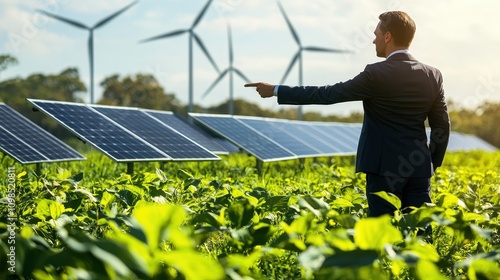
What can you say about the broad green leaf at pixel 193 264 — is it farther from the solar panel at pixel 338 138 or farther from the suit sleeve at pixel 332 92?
the solar panel at pixel 338 138

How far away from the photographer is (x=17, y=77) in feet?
195

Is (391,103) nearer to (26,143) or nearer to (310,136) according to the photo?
(26,143)

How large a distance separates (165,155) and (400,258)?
24.2ft

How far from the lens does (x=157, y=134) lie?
11117 mm

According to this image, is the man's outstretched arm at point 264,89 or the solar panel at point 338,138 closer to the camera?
the man's outstretched arm at point 264,89

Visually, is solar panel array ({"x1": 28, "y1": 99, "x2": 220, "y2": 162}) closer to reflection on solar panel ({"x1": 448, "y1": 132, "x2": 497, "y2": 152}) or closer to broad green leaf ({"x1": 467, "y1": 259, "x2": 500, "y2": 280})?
broad green leaf ({"x1": 467, "y1": 259, "x2": 500, "y2": 280})

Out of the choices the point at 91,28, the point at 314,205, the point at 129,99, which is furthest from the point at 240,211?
the point at 129,99

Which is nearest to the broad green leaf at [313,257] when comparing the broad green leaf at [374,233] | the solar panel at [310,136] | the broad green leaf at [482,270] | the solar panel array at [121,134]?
the broad green leaf at [374,233]

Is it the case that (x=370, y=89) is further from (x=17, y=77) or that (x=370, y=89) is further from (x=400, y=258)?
(x=17, y=77)

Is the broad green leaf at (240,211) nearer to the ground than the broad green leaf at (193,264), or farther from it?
nearer to the ground

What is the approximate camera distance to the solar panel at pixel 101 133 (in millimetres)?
9070

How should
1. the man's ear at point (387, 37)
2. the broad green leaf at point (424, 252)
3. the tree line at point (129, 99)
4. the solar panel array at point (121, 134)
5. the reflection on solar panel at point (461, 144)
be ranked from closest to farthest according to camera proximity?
1. the broad green leaf at point (424, 252)
2. the man's ear at point (387, 37)
3. the solar panel array at point (121, 134)
4. the reflection on solar panel at point (461, 144)
5. the tree line at point (129, 99)

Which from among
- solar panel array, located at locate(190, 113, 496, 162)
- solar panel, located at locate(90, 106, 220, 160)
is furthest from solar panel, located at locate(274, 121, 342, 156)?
solar panel, located at locate(90, 106, 220, 160)

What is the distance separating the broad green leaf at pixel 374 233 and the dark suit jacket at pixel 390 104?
8.81ft
